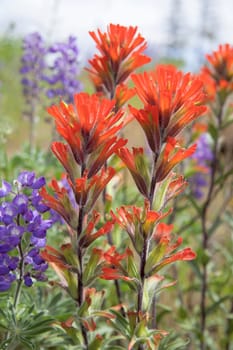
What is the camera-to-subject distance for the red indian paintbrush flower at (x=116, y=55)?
1.47m

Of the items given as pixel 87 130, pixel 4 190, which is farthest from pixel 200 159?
pixel 87 130

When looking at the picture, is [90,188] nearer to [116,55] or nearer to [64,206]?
[64,206]

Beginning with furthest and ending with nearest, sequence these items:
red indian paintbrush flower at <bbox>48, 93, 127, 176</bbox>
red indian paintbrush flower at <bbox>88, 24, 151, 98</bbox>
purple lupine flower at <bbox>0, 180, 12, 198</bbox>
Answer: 1. red indian paintbrush flower at <bbox>88, 24, 151, 98</bbox>
2. purple lupine flower at <bbox>0, 180, 12, 198</bbox>
3. red indian paintbrush flower at <bbox>48, 93, 127, 176</bbox>

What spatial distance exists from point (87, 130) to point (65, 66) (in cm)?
125

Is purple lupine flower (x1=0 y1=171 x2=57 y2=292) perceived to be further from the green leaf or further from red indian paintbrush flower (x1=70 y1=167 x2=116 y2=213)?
the green leaf

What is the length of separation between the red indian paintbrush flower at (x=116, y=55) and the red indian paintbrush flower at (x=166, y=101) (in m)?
0.33

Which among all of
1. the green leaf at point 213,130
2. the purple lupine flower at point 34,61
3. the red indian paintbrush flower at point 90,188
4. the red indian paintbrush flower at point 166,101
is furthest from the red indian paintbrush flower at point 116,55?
the purple lupine flower at point 34,61

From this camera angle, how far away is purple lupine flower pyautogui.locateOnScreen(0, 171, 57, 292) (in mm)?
1260

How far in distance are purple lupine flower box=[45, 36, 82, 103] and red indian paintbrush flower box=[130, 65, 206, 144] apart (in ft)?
3.77

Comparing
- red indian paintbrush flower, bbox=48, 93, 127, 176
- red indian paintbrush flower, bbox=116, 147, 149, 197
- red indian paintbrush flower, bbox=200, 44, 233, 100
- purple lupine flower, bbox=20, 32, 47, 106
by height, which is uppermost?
purple lupine flower, bbox=20, 32, 47, 106

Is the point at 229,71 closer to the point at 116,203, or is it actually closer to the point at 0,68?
the point at 116,203

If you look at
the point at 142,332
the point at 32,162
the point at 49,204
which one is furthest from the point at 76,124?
the point at 32,162

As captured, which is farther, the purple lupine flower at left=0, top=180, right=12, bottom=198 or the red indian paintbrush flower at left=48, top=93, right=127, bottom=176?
the purple lupine flower at left=0, top=180, right=12, bottom=198

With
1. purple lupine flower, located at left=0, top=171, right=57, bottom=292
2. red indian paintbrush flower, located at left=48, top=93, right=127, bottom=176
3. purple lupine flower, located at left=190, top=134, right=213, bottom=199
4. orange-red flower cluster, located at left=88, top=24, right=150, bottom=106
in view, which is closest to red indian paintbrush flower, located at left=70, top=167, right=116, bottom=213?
red indian paintbrush flower, located at left=48, top=93, right=127, bottom=176
